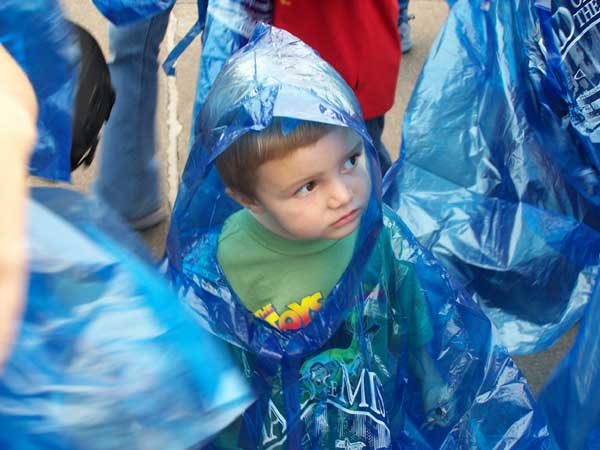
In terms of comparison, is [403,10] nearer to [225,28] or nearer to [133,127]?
[133,127]

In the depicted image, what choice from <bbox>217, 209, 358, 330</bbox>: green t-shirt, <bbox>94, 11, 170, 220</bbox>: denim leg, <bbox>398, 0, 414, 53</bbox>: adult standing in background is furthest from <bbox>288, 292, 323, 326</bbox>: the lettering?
<bbox>398, 0, 414, 53</bbox>: adult standing in background

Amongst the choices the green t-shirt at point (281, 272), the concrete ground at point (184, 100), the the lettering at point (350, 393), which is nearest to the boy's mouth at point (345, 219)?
the green t-shirt at point (281, 272)

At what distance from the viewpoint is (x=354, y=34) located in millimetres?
1779

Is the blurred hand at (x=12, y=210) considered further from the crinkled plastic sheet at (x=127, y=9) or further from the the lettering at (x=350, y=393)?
the crinkled plastic sheet at (x=127, y=9)

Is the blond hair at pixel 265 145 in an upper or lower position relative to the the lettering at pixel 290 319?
upper

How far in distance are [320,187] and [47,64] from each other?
496mm

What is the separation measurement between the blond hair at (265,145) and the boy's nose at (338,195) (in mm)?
78

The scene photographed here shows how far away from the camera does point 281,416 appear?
1.35 m

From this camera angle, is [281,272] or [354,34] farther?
[354,34]

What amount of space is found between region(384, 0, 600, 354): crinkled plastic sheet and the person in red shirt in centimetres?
12

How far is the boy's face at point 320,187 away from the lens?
1.28m

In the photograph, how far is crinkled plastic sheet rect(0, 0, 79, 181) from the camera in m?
0.86

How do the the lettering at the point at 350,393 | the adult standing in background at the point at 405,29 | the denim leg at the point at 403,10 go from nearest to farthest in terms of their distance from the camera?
the the lettering at the point at 350,393 → the denim leg at the point at 403,10 → the adult standing in background at the point at 405,29

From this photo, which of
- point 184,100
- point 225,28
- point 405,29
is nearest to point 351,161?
point 225,28
